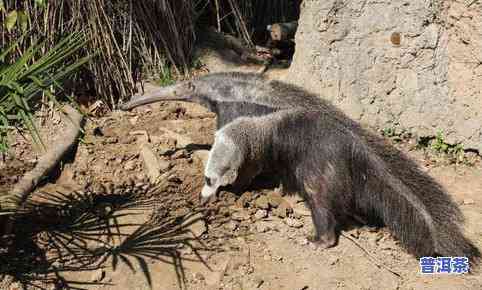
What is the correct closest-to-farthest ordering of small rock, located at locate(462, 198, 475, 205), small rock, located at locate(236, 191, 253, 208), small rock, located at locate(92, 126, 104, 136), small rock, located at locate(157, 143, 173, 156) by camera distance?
small rock, located at locate(462, 198, 475, 205)
small rock, located at locate(236, 191, 253, 208)
small rock, located at locate(157, 143, 173, 156)
small rock, located at locate(92, 126, 104, 136)

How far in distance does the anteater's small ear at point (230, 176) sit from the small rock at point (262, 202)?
35cm

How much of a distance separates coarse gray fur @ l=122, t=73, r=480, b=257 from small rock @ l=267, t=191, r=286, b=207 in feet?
0.66

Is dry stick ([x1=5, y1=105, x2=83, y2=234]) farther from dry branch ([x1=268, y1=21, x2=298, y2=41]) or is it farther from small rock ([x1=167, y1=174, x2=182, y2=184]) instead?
dry branch ([x1=268, y1=21, x2=298, y2=41])

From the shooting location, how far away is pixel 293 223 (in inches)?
204

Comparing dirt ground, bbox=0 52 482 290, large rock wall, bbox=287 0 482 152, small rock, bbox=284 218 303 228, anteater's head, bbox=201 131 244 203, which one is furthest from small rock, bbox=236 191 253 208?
large rock wall, bbox=287 0 482 152

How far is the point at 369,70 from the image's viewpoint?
19.8 feet

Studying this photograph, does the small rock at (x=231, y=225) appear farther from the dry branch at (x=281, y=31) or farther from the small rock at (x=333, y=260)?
the dry branch at (x=281, y=31)

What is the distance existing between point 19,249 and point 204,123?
2643mm

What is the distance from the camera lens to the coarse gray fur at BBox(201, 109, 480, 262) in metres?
4.48

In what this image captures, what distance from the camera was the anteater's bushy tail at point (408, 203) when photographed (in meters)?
4.38

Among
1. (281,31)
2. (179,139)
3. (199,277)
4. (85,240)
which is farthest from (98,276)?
(281,31)

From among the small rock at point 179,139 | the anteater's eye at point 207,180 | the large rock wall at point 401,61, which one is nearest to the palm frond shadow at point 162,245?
the anteater's eye at point 207,180

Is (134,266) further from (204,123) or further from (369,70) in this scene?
(369,70)

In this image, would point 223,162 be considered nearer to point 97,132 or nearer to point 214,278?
point 214,278
